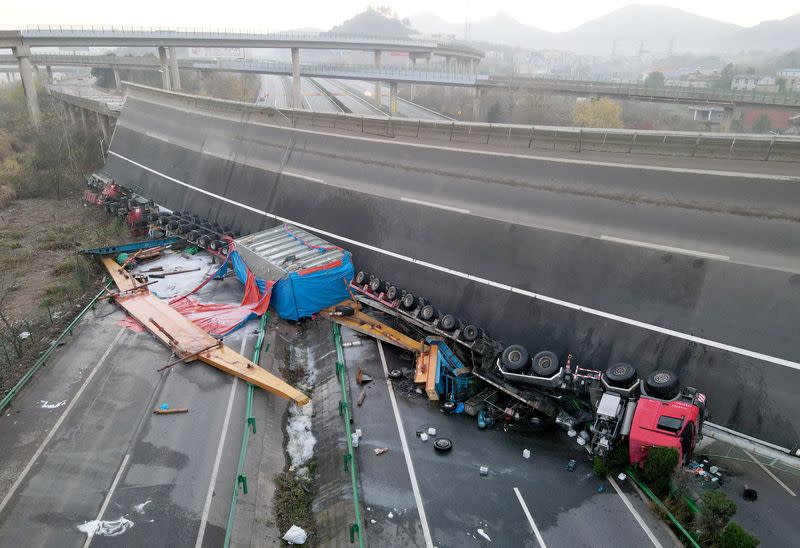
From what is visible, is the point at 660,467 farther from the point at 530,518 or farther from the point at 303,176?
the point at 303,176

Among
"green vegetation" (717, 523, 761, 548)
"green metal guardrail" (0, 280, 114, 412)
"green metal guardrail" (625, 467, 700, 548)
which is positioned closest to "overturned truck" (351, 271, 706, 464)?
"green metal guardrail" (625, 467, 700, 548)

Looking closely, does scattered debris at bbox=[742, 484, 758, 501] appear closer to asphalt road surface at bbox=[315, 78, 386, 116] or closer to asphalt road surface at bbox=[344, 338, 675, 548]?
asphalt road surface at bbox=[344, 338, 675, 548]

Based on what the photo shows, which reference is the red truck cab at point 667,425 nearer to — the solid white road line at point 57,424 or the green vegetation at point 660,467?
the green vegetation at point 660,467

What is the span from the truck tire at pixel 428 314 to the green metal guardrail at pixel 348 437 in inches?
114

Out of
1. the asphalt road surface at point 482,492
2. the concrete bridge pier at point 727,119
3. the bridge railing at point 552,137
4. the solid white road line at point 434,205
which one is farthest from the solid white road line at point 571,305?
the concrete bridge pier at point 727,119

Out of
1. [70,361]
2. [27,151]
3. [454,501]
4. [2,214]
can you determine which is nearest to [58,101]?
[27,151]

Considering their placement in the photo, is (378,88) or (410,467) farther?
(378,88)

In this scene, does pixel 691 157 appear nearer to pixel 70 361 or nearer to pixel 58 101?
pixel 70 361

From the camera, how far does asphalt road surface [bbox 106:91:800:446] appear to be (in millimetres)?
13164

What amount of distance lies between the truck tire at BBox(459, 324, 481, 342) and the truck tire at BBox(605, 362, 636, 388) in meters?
3.85

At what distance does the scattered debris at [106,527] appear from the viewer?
10633 mm

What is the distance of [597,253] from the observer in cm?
1614

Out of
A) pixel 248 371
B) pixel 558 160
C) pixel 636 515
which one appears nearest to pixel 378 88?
pixel 558 160

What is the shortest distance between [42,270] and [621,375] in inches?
1058
